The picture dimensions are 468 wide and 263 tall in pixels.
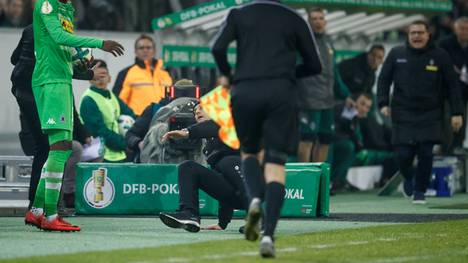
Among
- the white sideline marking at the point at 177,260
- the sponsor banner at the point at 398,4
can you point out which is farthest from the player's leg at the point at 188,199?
the sponsor banner at the point at 398,4

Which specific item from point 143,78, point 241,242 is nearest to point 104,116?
point 143,78

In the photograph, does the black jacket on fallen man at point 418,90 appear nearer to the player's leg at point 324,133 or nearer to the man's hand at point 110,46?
the player's leg at point 324,133

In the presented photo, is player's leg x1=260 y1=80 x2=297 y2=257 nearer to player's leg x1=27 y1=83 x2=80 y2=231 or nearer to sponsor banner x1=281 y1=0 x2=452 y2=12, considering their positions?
player's leg x1=27 y1=83 x2=80 y2=231

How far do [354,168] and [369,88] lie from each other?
1.19 metres

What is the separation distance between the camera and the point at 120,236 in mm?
12047

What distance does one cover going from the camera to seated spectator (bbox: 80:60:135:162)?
17.0 meters

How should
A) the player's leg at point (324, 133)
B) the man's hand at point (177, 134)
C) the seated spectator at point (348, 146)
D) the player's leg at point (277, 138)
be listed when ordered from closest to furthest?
the player's leg at point (277, 138), the man's hand at point (177, 134), the player's leg at point (324, 133), the seated spectator at point (348, 146)

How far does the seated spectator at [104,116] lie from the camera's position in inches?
669

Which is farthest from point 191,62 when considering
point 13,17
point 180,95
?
point 180,95

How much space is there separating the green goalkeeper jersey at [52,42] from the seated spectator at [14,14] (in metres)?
6.87

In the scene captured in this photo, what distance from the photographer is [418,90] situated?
17641 mm

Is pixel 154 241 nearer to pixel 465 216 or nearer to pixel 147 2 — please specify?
pixel 465 216

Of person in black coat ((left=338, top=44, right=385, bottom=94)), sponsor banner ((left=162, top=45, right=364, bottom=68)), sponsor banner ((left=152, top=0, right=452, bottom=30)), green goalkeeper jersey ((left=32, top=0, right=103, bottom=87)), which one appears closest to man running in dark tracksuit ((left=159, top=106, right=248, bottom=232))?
green goalkeeper jersey ((left=32, top=0, right=103, bottom=87))

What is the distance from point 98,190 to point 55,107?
2644mm
